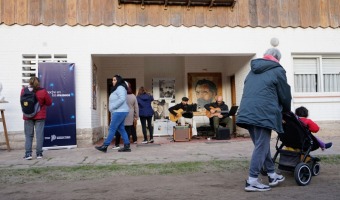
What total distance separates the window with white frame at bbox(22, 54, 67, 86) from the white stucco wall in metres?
0.11

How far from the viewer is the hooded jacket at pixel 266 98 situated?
15.6 ft

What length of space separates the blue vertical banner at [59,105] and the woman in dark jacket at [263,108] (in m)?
6.26

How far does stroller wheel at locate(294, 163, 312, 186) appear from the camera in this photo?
5.05 metres

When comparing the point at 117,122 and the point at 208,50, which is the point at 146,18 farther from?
the point at 117,122

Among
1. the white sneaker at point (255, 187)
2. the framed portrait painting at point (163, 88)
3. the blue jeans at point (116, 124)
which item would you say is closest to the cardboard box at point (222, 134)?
the framed portrait painting at point (163, 88)

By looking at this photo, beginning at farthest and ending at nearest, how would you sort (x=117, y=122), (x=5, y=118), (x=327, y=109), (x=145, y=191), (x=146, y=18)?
(x=327, y=109)
(x=146, y=18)
(x=5, y=118)
(x=117, y=122)
(x=145, y=191)

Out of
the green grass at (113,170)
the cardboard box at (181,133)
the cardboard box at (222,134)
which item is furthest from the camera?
the cardboard box at (222,134)

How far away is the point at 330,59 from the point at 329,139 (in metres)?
2.86

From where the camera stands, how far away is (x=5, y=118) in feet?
33.8

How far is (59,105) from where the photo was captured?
1005 cm

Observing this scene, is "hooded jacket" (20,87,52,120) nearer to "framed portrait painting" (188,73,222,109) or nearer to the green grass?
the green grass

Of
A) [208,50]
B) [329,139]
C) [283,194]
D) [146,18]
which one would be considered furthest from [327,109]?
[283,194]

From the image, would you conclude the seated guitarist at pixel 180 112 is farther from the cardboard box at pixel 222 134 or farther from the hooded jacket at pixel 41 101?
the hooded jacket at pixel 41 101

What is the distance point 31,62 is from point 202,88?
6550 millimetres
